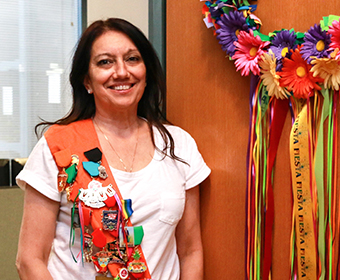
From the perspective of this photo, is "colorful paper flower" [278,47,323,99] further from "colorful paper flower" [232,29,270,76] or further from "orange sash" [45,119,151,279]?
"orange sash" [45,119,151,279]

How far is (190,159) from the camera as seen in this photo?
4.67ft

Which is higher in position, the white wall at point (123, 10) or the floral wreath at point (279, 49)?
the white wall at point (123, 10)

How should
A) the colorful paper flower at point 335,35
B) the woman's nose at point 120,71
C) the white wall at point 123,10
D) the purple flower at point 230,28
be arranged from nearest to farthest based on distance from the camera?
the colorful paper flower at point 335,35 < the purple flower at point 230,28 < the woman's nose at point 120,71 < the white wall at point 123,10

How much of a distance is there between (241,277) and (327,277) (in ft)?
1.07

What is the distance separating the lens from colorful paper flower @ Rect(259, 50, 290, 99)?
112 centimetres

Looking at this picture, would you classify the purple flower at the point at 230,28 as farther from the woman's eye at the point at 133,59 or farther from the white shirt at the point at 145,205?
the white shirt at the point at 145,205

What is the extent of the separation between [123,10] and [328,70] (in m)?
1.67

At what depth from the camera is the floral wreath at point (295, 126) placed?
1056mm

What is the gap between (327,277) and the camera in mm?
1075

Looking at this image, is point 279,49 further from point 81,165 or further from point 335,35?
point 81,165

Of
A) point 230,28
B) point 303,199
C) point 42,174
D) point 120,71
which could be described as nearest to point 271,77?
point 230,28

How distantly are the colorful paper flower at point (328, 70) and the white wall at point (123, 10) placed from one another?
1550 mm

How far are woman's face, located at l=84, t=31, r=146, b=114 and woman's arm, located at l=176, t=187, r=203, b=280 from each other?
398mm

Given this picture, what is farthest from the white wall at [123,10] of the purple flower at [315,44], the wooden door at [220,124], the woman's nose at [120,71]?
the purple flower at [315,44]
